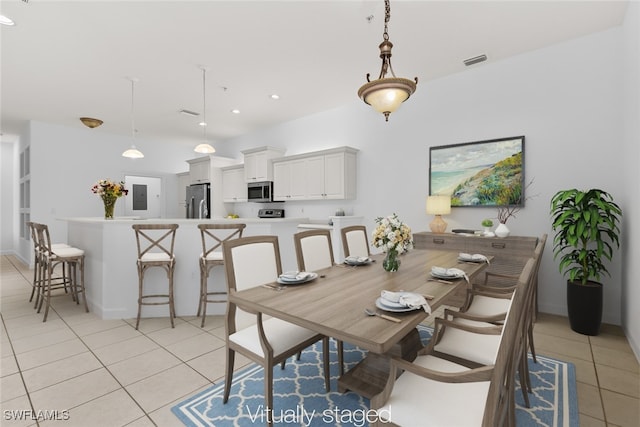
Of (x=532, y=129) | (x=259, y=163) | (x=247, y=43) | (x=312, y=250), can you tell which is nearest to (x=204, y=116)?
(x=259, y=163)

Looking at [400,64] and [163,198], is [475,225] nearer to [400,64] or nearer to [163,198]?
[400,64]

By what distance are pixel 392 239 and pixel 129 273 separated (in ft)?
9.96

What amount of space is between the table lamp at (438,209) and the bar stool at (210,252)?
2406 millimetres

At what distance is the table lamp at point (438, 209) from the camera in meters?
3.86

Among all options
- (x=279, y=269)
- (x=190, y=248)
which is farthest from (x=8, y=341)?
(x=279, y=269)

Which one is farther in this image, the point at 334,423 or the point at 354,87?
the point at 354,87

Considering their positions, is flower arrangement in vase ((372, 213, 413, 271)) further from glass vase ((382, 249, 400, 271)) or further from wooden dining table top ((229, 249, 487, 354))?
wooden dining table top ((229, 249, 487, 354))

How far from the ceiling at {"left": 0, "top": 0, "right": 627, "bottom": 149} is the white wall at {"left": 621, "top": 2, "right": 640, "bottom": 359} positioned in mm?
423

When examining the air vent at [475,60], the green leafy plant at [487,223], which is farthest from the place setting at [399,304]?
the air vent at [475,60]

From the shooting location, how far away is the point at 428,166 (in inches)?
168

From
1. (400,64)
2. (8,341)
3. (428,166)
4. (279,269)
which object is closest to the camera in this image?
(279,269)

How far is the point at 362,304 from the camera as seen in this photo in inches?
58.7

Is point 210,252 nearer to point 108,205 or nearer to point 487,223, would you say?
point 108,205

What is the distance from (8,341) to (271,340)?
9.52ft
